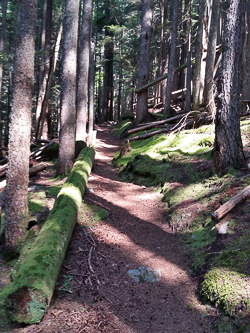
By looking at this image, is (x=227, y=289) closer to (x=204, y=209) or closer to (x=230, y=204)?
(x=230, y=204)

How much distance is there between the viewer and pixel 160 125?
13.5 meters

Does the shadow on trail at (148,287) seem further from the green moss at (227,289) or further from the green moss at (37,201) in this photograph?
the green moss at (37,201)

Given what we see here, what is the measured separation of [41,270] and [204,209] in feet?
11.4

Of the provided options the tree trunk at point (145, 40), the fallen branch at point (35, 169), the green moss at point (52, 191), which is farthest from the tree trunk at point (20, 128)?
the tree trunk at point (145, 40)

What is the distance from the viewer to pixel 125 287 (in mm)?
4164

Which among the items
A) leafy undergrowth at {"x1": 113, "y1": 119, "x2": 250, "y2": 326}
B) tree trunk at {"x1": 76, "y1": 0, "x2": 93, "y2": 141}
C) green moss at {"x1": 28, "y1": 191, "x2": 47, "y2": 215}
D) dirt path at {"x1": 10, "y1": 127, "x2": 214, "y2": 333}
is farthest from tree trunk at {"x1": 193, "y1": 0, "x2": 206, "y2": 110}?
green moss at {"x1": 28, "y1": 191, "x2": 47, "y2": 215}

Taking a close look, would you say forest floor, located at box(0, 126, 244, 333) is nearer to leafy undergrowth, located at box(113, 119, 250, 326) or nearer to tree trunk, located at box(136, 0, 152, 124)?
leafy undergrowth, located at box(113, 119, 250, 326)

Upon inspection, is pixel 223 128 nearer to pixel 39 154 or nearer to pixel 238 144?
pixel 238 144

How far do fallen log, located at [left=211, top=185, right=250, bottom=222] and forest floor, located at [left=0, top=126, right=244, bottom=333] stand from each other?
93 centimetres

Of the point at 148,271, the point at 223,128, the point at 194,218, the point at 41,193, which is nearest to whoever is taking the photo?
the point at 148,271

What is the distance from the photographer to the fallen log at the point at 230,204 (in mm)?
4758

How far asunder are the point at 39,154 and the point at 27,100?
7.58 m

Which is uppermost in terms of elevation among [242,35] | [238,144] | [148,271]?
[242,35]

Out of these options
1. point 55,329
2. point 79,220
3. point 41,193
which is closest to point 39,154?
point 41,193
